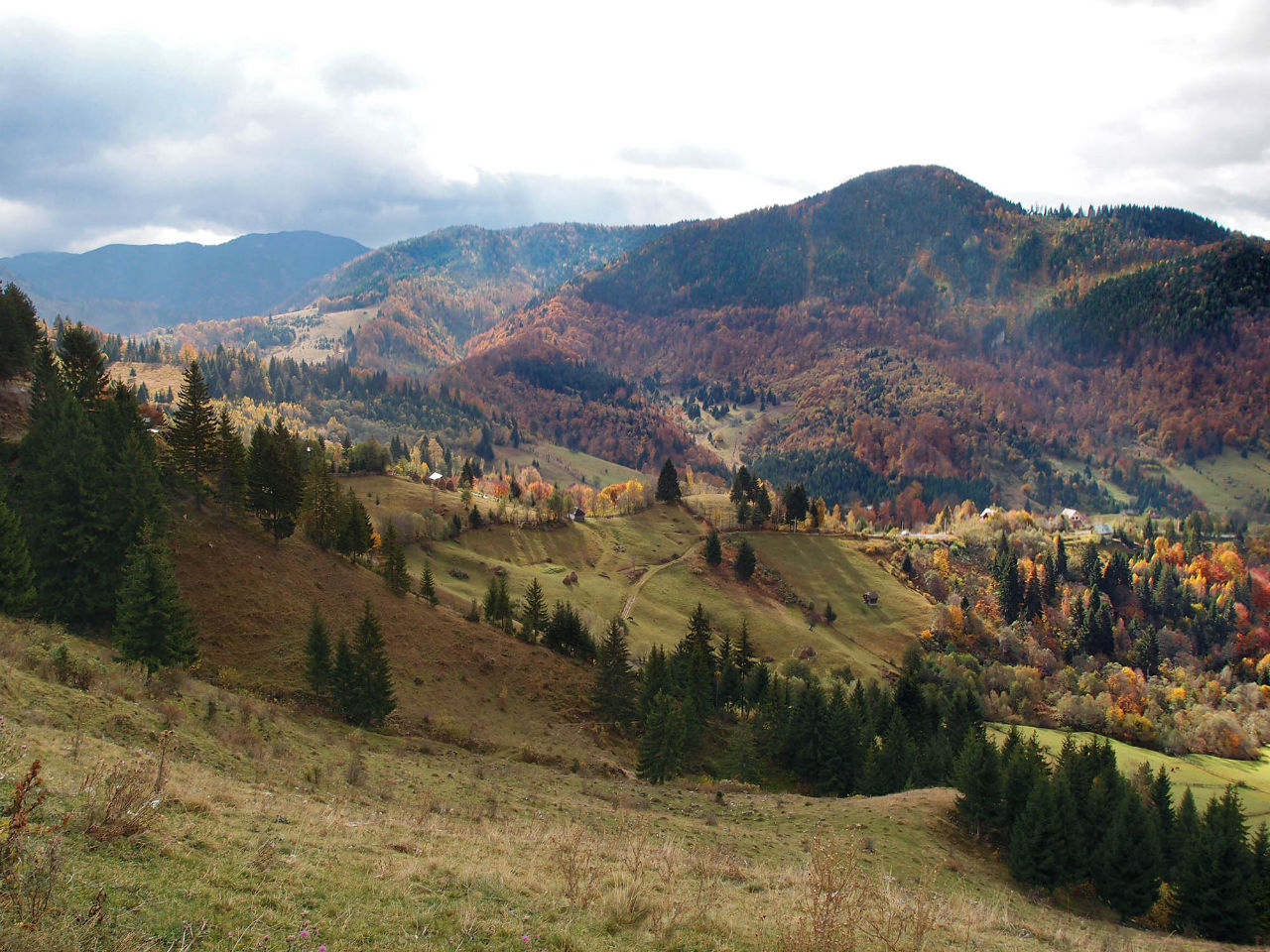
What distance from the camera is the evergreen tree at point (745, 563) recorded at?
5728 inches

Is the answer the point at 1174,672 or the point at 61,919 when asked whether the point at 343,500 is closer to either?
the point at 61,919

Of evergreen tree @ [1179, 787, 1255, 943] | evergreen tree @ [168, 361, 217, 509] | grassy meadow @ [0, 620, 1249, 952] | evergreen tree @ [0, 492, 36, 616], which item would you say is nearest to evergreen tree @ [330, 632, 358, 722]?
grassy meadow @ [0, 620, 1249, 952]

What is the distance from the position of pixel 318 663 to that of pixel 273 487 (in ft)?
90.3

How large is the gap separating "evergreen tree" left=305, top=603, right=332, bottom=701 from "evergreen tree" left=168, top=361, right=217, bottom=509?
28904 mm

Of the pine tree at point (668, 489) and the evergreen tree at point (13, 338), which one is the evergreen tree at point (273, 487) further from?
the pine tree at point (668, 489)

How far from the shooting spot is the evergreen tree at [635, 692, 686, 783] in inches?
2052

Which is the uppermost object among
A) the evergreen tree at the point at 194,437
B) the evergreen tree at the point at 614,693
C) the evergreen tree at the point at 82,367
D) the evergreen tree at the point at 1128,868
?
the evergreen tree at the point at 82,367

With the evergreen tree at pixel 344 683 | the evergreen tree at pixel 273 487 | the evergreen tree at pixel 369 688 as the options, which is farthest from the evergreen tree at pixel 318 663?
the evergreen tree at pixel 273 487

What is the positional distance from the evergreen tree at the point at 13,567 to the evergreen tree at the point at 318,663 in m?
15.7

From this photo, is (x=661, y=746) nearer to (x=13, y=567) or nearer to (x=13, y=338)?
(x=13, y=567)

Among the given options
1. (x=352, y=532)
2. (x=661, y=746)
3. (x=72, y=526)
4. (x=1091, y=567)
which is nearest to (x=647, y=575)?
(x=352, y=532)

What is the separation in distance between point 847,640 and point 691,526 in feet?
163

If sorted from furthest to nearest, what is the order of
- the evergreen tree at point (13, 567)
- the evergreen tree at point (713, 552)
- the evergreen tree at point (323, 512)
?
the evergreen tree at point (713, 552) → the evergreen tree at point (323, 512) → the evergreen tree at point (13, 567)

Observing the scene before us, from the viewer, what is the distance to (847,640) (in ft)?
442
